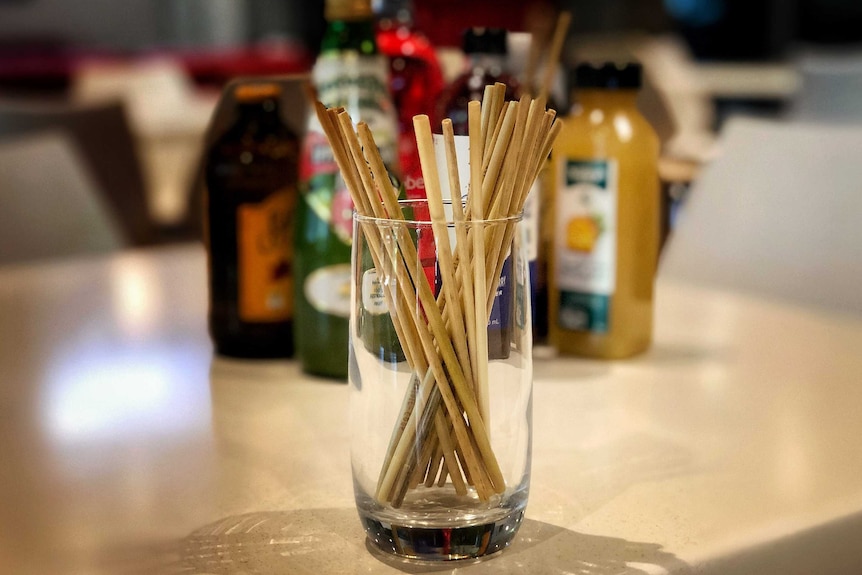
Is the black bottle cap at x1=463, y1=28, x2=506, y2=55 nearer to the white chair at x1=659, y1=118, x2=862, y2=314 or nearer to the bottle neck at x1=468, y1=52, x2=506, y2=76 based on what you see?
the bottle neck at x1=468, y1=52, x2=506, y2=76

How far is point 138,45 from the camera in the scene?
5.17 meters

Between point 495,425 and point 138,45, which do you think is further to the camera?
point 138,45

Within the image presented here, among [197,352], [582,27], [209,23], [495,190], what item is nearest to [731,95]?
[582,27]

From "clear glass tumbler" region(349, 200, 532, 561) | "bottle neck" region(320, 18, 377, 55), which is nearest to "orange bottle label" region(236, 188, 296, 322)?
"bottle neck" region(320, 18, 377, 55)

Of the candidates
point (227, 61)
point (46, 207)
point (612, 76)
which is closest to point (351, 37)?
point (612, 76)

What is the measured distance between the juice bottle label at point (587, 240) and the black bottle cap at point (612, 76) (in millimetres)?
70

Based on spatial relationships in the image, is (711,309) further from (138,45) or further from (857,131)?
(138,45)

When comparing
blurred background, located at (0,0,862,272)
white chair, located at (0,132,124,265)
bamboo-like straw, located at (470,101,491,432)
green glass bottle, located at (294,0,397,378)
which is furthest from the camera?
blurred background, located at (0,0,862,272)

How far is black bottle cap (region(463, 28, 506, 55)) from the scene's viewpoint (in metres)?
0.95

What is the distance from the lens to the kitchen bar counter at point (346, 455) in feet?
1.99

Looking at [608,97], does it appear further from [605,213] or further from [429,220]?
[429,220]

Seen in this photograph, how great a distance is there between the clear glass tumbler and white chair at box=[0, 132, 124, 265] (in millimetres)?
1092

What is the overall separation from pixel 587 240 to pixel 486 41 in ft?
0.66

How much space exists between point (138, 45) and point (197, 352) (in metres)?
4.48
